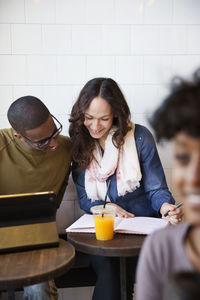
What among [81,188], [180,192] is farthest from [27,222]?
[180,192]

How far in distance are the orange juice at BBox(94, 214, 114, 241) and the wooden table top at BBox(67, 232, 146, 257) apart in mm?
25

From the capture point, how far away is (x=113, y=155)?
6.99 ft

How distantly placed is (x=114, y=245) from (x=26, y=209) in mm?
395

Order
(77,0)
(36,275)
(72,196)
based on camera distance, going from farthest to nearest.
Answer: (72,196) → (77,0) → (36,275)

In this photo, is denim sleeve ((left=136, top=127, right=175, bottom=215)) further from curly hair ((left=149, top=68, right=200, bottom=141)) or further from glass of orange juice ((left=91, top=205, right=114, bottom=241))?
curly hair ((left=149, top=68, right=200, bottom=141))

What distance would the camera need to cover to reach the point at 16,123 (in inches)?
76.3

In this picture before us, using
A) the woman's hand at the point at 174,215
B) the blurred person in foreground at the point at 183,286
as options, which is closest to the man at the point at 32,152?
the woman's hand at the point at 174,215

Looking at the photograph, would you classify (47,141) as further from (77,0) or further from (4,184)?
(77,0)

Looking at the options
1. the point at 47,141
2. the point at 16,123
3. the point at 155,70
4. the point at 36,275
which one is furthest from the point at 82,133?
the point at 36,275

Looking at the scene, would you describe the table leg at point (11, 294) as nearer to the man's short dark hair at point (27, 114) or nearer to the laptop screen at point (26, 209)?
the laptop screen at point (26, 209)

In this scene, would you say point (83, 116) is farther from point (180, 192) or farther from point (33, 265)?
point (180, 192)

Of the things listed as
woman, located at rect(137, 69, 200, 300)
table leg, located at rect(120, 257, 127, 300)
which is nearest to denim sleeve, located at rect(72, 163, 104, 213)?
table leg, located at rect(120, 257, 127, 300)

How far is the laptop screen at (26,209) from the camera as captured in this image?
1.59 meters

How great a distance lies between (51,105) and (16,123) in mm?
484
